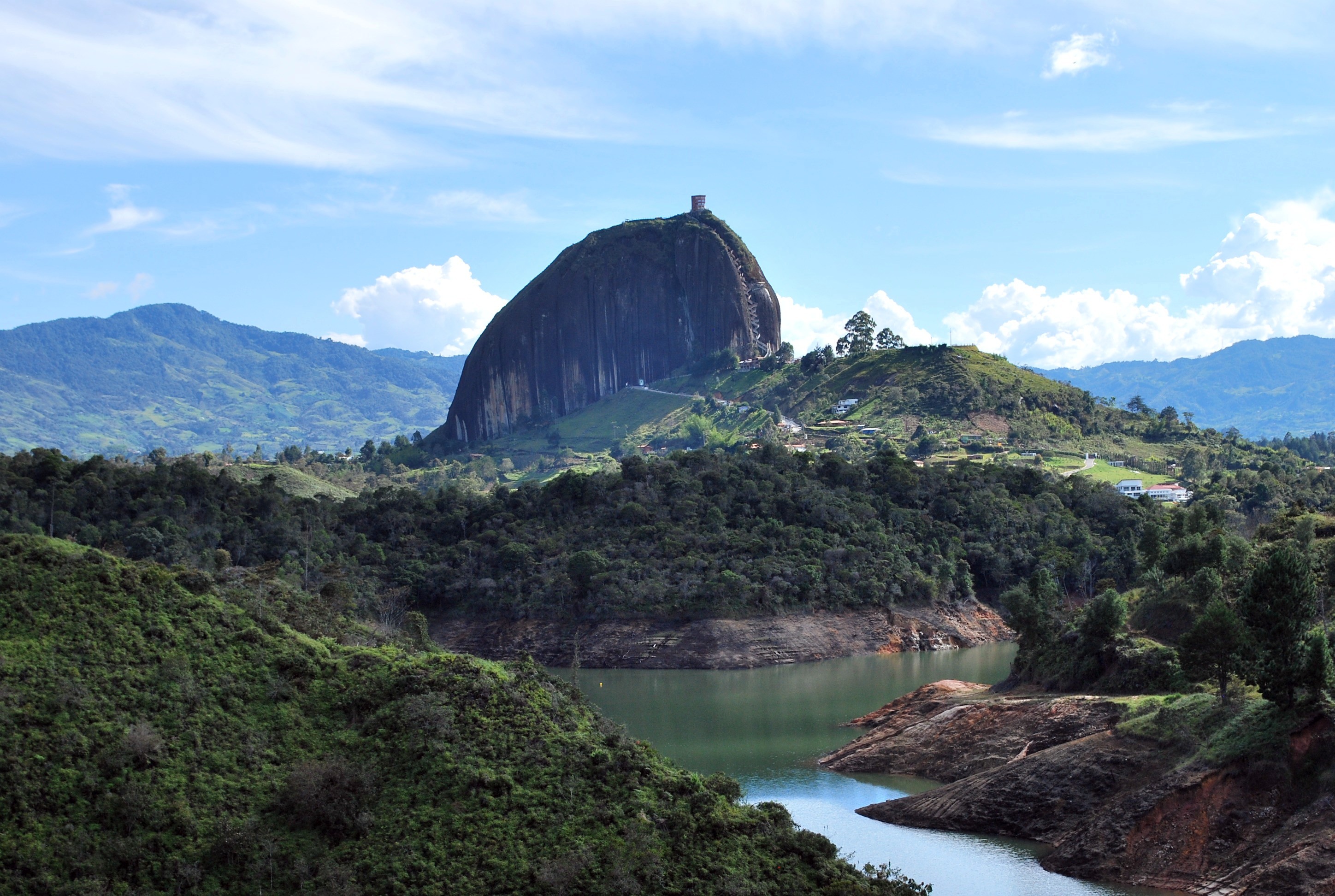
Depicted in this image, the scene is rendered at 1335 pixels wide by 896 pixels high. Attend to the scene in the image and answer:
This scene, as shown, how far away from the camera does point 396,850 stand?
25.2 m

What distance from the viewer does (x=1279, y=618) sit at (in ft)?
105

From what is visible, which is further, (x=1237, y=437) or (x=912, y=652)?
(x=1237, y=437)

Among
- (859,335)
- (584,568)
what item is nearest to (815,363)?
(859,335)

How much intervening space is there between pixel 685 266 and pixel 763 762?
459 ft

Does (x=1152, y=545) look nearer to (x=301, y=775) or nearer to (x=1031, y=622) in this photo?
A: (x=1031, y=622)

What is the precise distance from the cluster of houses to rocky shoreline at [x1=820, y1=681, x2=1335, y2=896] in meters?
58.5

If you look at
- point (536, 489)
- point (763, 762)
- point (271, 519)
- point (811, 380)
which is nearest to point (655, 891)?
point (763, 762)

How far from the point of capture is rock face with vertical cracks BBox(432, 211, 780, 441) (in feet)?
584

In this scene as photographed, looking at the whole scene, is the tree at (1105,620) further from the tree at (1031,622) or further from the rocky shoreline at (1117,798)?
the tree at (1031,622)

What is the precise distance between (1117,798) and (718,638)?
37.4 metres

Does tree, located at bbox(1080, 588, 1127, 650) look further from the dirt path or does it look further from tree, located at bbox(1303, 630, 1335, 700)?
the dirt path

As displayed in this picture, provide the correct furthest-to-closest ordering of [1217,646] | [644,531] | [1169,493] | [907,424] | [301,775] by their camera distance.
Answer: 1. [907,424]
2. [1169,493]
3. [644,531]
4. [1217,646]
5. [301,775]

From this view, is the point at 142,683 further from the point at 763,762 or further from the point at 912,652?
the point at 912,652

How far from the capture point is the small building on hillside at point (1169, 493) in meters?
95.0
